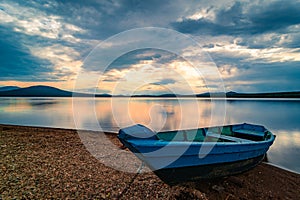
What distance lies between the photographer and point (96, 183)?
5.61 metres

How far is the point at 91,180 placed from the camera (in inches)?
227

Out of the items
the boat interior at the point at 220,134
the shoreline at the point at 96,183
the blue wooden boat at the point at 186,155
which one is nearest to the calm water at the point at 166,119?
the boat interior at the point at 220,134

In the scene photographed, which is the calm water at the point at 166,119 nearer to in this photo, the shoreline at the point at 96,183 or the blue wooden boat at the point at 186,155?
the shoreline at the point at 96,183

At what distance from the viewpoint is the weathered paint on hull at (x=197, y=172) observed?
566 cm

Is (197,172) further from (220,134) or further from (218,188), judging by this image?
(220,134)

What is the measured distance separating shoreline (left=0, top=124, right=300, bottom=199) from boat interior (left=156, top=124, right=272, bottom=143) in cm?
182

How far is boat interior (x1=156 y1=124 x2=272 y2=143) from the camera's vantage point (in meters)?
8.18

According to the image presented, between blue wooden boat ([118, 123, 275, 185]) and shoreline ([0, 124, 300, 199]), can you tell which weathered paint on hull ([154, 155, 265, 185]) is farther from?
shoreline ([0, 124, 300, 199])

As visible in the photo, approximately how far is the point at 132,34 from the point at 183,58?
3602mm

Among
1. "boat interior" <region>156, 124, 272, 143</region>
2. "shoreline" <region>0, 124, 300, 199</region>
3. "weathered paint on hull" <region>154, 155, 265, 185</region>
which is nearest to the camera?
"shoreline" <region>0, 124, 300, 199</region>

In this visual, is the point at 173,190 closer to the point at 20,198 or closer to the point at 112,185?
the point at 112,185

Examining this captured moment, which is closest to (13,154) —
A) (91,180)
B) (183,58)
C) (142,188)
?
(91,180)

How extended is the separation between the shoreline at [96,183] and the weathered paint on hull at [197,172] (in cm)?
22

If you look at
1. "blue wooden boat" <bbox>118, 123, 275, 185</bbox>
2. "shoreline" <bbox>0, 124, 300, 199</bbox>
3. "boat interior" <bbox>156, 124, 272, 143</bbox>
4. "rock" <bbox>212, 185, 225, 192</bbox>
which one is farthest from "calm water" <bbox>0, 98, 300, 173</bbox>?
"rock" <bbox>212, 185, 225, 192</bbox>
